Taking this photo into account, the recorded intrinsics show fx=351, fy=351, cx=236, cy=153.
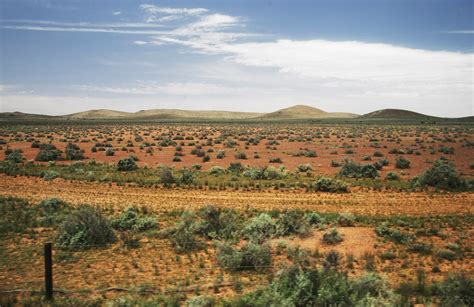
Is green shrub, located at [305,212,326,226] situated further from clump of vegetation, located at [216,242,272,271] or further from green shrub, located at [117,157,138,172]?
green shrub, located at [117,157,138,172]

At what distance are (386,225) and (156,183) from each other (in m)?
13.6

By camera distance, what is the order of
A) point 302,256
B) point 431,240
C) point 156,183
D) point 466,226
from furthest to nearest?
point 156,183, point 466,226, point 431,240, point 302,256

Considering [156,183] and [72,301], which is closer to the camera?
[72,301]

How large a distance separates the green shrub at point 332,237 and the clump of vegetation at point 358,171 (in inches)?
497

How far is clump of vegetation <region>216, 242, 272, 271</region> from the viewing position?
10.1 meters

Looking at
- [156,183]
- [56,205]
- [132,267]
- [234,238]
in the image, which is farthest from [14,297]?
[156,183]

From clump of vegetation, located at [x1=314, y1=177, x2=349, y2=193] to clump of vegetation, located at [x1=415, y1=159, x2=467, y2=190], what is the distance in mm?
4900

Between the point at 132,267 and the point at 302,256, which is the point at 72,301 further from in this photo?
the point at 302,256

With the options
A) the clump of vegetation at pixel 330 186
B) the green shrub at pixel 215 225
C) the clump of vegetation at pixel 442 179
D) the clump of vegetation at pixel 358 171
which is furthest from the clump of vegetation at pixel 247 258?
the clump of vegetation at pixel 358 171

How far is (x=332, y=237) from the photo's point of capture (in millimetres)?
12000

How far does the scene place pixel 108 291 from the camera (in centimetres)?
866

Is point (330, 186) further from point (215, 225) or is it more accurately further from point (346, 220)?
point (215, 225)

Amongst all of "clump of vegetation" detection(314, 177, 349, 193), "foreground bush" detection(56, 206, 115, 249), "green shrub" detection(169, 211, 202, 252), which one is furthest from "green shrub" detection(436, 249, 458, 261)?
"foreground bush" detection(56, 206, 115, 249)

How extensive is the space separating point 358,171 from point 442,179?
17.6 ft
